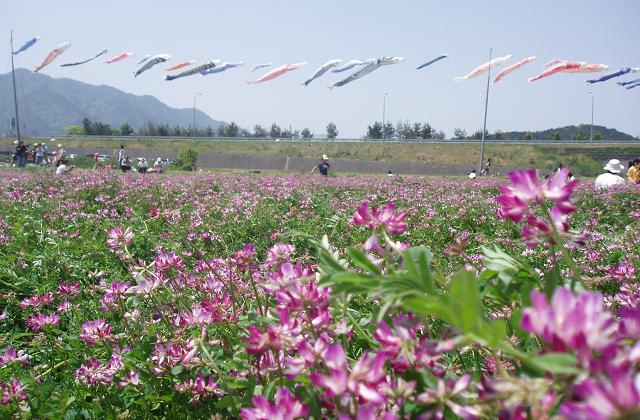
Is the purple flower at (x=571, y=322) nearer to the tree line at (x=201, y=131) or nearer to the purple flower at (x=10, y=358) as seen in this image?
the purple flower at (x=10, y=358)

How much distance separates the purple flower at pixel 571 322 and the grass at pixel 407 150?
47816mm

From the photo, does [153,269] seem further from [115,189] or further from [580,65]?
[580,65]

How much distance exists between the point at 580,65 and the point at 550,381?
17.1m

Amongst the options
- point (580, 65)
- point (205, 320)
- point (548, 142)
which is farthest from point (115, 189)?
point (548, 142)

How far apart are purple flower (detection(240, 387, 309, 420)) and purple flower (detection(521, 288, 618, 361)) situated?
0.39m

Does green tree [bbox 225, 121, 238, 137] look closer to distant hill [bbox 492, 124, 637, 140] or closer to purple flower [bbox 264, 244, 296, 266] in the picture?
distant hill [bbox 492, 124, 637, 140]

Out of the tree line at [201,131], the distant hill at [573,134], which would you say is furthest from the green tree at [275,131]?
the distant hill at [573,134]

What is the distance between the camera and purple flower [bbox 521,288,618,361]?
0.53 m

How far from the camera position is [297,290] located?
94 cm

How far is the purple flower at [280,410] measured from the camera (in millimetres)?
757

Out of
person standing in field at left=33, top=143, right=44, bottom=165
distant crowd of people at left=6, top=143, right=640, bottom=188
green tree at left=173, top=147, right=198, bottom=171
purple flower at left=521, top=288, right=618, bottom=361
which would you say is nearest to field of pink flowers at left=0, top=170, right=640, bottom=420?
purple flower at left=521, top=288, right=618, bottom=361

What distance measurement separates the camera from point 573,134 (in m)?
78.1

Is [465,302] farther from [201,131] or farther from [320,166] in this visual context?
[201,131]

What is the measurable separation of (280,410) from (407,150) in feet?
189
